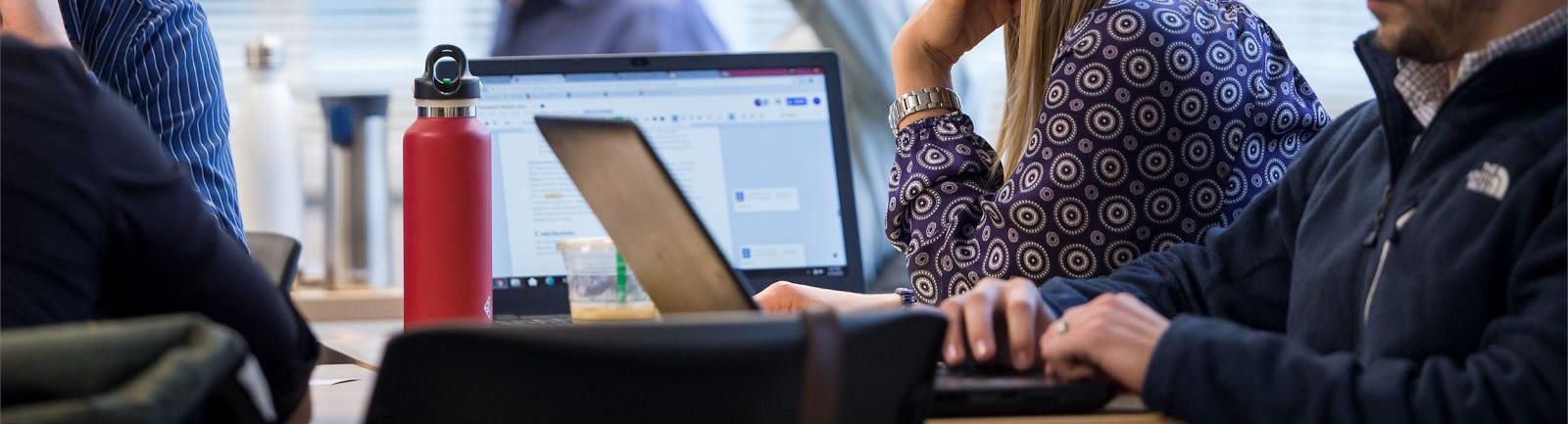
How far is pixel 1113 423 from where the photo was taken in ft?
3.11

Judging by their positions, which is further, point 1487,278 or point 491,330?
point 1487,278

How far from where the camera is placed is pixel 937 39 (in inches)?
64.6

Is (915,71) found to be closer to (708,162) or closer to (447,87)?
(708,162)

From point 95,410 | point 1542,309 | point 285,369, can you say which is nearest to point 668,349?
point 95,410

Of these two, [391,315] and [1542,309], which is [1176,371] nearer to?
[1542,309]

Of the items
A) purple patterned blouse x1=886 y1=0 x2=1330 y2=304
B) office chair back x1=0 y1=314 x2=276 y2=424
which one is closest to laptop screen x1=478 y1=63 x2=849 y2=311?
purple patterned blouse x1=886 y1=0 x2=1330 y2=304

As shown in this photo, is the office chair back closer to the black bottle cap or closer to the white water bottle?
the black bottle cap

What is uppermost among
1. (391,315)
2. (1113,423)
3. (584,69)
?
(584,69)

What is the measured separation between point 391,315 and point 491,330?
1.90 meters

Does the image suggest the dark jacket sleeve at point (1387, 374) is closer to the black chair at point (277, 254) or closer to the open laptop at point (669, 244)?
the open laptop at point (669, 244)

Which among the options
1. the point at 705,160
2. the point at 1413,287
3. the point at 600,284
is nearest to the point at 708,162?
the point at 705,160

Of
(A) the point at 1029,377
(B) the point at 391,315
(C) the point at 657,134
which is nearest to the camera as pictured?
(A) the point at 1029,377

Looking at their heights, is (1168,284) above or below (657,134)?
below

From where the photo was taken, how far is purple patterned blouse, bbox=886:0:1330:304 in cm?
140
